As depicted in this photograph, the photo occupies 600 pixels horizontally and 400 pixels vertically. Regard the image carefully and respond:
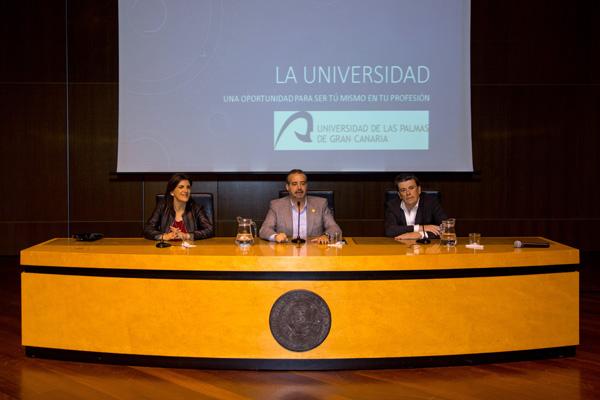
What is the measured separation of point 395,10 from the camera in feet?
17.7

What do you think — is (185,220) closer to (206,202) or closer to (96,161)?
(206,202)

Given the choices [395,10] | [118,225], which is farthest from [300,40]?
[118,225]

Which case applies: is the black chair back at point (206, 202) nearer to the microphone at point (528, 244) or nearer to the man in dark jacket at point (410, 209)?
the man in dark jacket at point (410, 209)

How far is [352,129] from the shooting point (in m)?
5.43

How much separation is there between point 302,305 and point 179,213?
1409mm

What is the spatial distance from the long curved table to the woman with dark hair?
0.79 meters

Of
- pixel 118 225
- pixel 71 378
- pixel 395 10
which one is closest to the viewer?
pixel 71 378

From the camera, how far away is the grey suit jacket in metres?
3.83

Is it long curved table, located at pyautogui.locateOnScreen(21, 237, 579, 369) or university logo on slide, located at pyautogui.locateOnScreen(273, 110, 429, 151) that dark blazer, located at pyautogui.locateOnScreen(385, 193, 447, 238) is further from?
university logo on slide, located at pyautogui.locateOnScreen(273, 110, 429, 151)

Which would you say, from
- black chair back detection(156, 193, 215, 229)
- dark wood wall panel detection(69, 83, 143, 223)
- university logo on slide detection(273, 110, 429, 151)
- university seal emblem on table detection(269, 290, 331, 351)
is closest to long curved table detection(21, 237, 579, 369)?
university seal emblem on table detection(269, 290, 331, 351)

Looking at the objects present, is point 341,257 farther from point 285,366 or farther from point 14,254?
point 14,254

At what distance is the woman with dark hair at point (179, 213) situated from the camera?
3793mm

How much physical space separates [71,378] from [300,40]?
3.72 m

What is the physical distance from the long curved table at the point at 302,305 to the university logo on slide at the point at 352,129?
2553 mm
